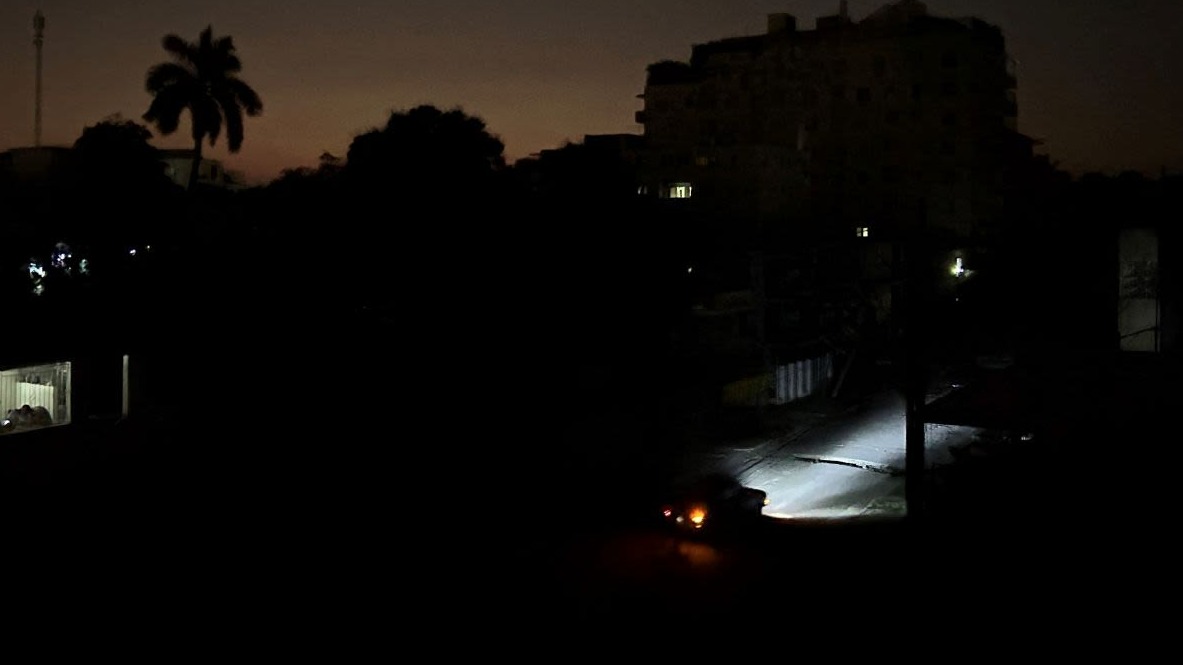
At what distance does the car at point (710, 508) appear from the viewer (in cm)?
1995

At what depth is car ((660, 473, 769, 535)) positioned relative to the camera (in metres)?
20.0

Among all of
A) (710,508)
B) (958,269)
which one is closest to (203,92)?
(710,508)

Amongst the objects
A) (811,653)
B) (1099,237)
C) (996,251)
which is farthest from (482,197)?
(996,251)

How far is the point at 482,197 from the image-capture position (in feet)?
97.0

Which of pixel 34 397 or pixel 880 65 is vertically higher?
pixel 880 65

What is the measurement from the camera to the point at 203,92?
42281 mm

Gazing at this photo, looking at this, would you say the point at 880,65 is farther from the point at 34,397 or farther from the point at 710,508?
the point at 34,397

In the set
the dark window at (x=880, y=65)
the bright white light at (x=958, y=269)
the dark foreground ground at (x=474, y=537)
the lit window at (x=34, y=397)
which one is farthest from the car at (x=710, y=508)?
the dark window at (x=880, y=65)

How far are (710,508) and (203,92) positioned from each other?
3111cm

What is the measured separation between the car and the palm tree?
2964cm

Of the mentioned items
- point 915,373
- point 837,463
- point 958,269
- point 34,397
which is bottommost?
point 837,463

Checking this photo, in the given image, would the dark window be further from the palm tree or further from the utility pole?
the utility pole

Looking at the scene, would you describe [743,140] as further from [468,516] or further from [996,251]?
[468,516]

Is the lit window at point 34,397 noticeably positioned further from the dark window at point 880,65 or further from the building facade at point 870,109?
the dark window at point 880,65
